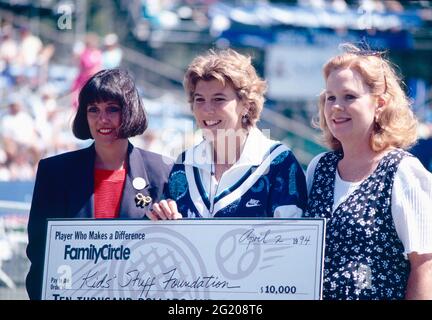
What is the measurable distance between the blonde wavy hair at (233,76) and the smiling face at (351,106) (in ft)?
1.48

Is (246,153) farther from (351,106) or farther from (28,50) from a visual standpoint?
(28,50)

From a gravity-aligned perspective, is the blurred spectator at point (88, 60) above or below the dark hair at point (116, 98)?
above

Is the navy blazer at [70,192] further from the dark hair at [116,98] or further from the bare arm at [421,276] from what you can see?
the bare arm at [421,276]

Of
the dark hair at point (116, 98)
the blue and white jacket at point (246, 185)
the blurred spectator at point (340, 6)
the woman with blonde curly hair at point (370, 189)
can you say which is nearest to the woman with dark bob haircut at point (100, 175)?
the dark hair at point (116, 98)

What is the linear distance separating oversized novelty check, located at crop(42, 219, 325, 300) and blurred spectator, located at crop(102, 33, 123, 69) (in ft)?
28.4

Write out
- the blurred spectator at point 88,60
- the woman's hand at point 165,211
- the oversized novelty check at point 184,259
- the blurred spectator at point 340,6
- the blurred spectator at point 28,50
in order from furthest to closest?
the blurred spectator at point 340,6 < the blurred spectator at point 28,50 < the blurred spectator at point 88,60 < the woman's hand at point 165,211 < the oversized novelty check at point 184,259

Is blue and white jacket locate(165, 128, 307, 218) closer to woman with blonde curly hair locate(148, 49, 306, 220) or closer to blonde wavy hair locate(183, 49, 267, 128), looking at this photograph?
woman with blonde curly hair locate(148, 49, 306, 220)

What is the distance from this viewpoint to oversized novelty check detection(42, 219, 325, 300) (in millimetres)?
3625

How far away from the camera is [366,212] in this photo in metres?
3.52

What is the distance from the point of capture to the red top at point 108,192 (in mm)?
4133
